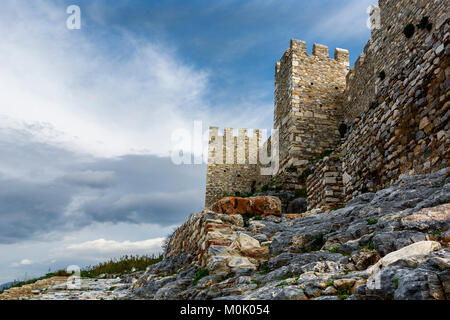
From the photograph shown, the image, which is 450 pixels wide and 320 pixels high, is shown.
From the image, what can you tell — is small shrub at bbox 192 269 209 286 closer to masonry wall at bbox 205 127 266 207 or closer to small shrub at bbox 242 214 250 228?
small shrub at bbox 242 214 250 228

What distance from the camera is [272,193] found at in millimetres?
15953

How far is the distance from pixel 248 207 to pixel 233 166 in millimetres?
18652

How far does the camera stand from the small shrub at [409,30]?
1248 cm

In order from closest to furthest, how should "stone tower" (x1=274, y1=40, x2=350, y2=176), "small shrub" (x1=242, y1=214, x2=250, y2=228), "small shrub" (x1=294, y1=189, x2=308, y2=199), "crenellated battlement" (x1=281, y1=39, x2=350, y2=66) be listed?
"small shrub" (x1=242, y1=214, x2=250, y2=228) → "small shrub" (x1=294, y1=189, x2=308, y2=199) → "stone tower" (x1=274, y1=40, x2=350, y2=176) → "crenellated battlement" (x1=281, y1=39, x2=350, y2=66)

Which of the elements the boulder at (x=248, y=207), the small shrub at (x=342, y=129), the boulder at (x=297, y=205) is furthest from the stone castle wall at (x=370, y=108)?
the boulder at (x=248, y=207)

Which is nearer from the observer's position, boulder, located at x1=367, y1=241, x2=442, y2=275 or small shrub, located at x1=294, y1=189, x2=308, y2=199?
boulder, located at x1=367, y1=241, x2=442, y2=275

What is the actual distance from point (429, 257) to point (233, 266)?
326cm

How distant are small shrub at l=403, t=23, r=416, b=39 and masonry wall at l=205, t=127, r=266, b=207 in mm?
14393

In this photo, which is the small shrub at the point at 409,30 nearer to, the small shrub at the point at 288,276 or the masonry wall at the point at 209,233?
the masonry wall at the point at 209,233

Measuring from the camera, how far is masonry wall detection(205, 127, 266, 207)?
1036 inches

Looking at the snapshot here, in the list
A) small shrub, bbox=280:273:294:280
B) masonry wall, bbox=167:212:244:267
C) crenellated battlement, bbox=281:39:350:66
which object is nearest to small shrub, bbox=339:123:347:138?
crenellated battlement, bbox=281:39:350:66

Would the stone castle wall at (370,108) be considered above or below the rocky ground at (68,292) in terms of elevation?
above

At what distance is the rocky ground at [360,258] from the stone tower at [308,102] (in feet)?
34.9
